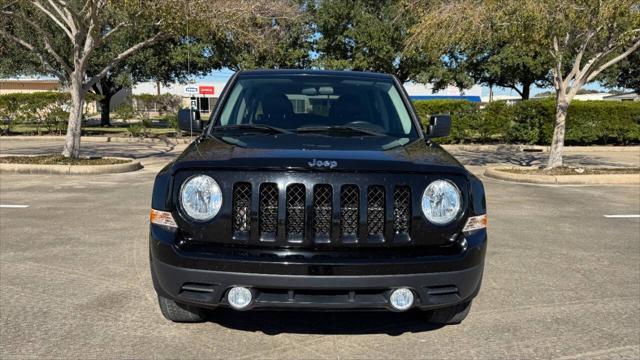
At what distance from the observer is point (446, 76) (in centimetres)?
2836

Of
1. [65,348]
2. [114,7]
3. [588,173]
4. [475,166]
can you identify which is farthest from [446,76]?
[65,348]

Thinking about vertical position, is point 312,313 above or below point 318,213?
below

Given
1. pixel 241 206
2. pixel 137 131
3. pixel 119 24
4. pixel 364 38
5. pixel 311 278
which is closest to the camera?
pixel 311 278

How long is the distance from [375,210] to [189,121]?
2051mm

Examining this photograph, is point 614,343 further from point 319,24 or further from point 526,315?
point 319,24

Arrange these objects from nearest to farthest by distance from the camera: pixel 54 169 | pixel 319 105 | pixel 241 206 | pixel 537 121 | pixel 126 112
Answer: pixel 241 206 → pixel 319 105 → pixel 54 169 → pixel 537 121 → pixel 126 112

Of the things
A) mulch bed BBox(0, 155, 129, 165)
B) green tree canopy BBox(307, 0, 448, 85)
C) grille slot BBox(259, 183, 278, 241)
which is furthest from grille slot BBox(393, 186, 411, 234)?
green tree canopy BBox(307, 0, 448, 85)

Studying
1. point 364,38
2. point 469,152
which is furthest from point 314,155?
point 364,38

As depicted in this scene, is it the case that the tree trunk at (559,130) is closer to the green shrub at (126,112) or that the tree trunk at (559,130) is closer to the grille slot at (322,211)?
the grille slot at (322,211)

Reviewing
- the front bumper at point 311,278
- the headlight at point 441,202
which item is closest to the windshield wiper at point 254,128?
the front bumper at point 311,278

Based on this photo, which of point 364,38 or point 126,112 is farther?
point 364,38

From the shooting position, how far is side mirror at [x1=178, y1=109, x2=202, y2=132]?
4.35 meters

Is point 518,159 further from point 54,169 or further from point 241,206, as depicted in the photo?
point 241,206

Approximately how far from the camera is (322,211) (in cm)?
295
